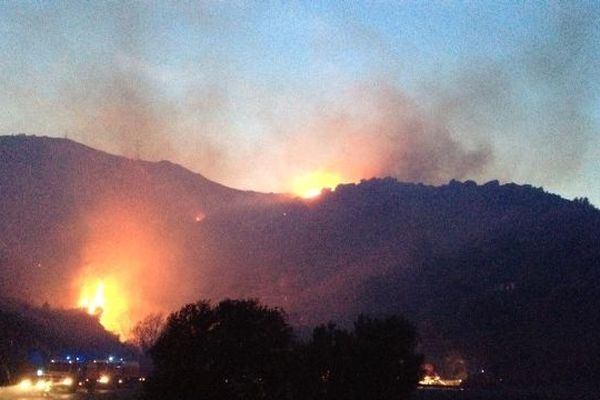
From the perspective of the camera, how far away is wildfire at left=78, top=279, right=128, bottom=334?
17100 cm

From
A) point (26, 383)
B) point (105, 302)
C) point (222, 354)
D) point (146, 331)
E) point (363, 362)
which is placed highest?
point (105, 302)

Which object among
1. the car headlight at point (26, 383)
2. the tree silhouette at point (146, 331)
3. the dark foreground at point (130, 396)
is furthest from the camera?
the tree silhouette at point (146, 331)

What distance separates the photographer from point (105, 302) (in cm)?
18462

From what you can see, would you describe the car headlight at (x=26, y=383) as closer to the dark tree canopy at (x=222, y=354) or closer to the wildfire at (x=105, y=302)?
the dark tree canopy at (x=222, y=354)

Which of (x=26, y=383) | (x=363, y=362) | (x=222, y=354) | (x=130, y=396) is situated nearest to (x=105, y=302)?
(x=26, y=383)

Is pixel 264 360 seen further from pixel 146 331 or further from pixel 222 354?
pixel 146 331

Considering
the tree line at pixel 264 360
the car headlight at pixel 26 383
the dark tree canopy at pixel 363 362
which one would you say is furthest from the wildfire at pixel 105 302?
the tree line at pixel 264 360

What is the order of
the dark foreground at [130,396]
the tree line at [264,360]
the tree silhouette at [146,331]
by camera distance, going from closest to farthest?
the tree line at [264,360] → the dark foreground at [130,396] → the tree silhouette at [146,331]

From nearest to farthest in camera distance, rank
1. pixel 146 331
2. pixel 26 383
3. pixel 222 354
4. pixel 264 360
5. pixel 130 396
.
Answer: pixel 222 354
pixel 264 360
pixel 130 396
pixel 26 383
pixel 146 331

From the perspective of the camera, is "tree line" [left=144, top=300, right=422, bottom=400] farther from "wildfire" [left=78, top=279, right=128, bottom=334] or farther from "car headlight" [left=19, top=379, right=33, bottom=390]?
"wildfire" [left=78, top=279, right=128, bottom=334]

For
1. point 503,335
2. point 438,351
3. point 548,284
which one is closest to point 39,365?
point 438,351

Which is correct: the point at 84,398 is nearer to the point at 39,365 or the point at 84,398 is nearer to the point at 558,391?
the point at 39,365

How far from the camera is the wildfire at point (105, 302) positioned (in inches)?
6732

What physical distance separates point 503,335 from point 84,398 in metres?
110
